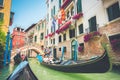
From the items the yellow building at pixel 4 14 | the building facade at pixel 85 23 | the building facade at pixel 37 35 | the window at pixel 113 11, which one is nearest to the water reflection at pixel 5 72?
the building facade at pixel 85 23

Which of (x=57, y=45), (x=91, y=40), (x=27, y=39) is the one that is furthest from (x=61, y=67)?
(x=27, y=39)

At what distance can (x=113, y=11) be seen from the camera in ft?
26.1

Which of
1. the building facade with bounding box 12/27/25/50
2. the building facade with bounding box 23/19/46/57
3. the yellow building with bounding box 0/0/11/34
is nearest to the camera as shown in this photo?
the yellow building with bounding box 0/0/11/34

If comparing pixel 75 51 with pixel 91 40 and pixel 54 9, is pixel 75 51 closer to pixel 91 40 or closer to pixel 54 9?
pixel 91 40

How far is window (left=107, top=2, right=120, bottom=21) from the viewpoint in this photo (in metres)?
7.66

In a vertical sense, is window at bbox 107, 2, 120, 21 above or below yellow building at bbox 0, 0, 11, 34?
below

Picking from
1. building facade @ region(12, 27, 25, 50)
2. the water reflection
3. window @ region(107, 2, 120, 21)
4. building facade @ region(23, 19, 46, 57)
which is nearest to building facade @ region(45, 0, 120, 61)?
window @ region(107, 2, 120, 21)

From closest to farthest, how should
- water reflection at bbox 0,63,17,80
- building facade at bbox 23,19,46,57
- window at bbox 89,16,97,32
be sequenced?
1. water reflection at bbox 0,63,17,80
2. window at bbox 89,16,97,32
3. building facade at bbox 23,19,46,57

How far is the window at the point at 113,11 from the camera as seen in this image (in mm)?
7656

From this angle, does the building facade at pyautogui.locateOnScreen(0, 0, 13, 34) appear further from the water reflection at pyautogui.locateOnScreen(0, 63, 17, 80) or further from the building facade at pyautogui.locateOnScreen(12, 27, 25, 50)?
the building facade at pyautogui.locateOnScreen(12, 27, 25, 50)

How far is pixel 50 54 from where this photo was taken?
62.9 feet

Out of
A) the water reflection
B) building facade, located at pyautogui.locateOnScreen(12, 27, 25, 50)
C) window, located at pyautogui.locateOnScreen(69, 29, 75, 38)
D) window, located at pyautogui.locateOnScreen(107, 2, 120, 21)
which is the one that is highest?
building facade, located at pyautogui.locateOnScreen(12, 27, 25, 50)

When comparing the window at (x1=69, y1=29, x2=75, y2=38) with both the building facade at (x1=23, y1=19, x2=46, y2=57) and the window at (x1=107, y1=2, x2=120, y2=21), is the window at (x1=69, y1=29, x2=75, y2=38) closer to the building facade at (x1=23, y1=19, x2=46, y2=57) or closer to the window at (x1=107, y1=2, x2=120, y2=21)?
the window at (x1=107, y1=2, x2=120, y2=21)

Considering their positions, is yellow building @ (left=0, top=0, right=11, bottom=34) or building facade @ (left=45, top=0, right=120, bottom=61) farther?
yellow building @ (left=0, top=0, right=11, bottom=34)
